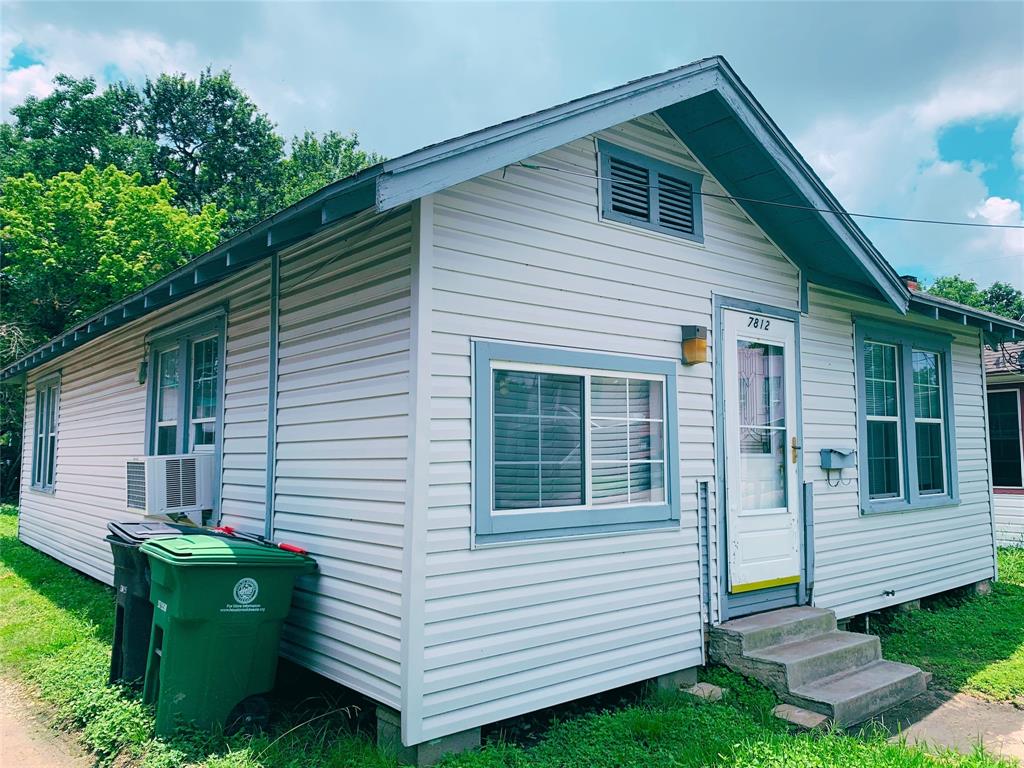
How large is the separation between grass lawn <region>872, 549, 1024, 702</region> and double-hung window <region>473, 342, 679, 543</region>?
2812 mm

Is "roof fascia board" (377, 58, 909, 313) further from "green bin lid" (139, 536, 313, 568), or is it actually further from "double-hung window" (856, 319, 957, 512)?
"green bin lid" (139, 536, 313, 568)

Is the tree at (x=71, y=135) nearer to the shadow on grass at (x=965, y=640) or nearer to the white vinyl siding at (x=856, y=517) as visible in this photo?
the white vinyl siding at (x=856, y=517)

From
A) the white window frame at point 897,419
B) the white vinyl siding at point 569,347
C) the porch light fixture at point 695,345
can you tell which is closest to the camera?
the white vinyl siding at point 569,347

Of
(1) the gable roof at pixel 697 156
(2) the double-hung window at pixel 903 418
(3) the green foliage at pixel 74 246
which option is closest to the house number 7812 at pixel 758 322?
(1) the gable roof at pixel 697 156

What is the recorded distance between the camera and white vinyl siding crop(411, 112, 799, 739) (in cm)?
406

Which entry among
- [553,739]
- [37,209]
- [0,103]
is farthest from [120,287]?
[553,739]

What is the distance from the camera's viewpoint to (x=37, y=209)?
752 inches

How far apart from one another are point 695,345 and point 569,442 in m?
1.33

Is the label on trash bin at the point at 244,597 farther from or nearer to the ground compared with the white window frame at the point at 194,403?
nearer to the ground

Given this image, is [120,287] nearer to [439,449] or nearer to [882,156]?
[439,449]

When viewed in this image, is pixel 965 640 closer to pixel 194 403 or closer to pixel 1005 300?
pixel 194 403

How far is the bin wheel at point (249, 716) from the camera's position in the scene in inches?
→ 171

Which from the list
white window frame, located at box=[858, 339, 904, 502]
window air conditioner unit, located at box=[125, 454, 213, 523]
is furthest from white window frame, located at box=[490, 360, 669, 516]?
window air conditioner unit, located at box=[125, 454, 213, 523]

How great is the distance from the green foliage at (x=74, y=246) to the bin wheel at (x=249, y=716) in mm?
17304
